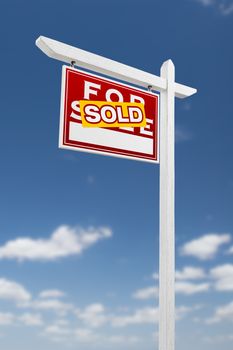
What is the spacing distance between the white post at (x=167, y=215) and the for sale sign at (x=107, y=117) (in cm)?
9

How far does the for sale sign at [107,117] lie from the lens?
13.5 feet

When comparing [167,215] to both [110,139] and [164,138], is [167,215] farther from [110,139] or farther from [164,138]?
[110,139]

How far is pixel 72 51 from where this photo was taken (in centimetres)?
422

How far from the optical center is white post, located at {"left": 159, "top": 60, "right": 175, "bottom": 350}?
4.27 meters

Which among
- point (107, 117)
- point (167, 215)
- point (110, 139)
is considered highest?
point (107, 117)

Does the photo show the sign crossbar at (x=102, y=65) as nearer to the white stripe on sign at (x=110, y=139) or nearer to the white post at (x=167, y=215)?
the white post at (x=167, y=215)

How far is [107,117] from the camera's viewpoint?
4.30 m

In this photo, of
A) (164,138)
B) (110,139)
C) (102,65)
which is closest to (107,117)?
(110,139)

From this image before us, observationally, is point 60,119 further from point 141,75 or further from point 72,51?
point 141,75

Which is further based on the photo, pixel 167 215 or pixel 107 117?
pixel 167 215

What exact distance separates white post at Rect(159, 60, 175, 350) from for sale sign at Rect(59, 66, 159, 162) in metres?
0.09

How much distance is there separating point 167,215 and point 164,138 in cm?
67

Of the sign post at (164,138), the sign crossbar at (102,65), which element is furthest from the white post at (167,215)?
the sign crossbar at (102,65)

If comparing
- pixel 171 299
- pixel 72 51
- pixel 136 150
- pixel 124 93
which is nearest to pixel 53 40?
pixel 72 51
